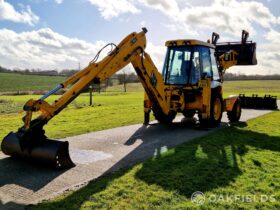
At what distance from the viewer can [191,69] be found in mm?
11844

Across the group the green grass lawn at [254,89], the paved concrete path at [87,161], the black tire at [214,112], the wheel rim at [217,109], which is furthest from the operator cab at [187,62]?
the green grass lawn at [254,89]

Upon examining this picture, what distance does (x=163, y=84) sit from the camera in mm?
11297

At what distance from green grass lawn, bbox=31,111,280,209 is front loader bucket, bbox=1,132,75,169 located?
1.07 metres

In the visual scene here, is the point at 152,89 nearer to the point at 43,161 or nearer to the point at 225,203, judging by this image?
the point at 43,161

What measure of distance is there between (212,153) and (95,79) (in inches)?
130

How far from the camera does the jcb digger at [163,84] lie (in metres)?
6.74

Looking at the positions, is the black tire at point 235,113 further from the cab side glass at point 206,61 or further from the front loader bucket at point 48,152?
the front loader bucket at point 48,152

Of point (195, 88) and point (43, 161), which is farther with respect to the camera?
point (195, 88)

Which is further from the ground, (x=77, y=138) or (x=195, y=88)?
(x=195, y=88)

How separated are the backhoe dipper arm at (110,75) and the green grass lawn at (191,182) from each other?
1896 mm

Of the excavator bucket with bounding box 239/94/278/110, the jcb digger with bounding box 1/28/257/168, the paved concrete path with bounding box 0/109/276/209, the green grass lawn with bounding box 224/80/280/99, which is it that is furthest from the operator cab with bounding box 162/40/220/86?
the green grass lawn with bounding box 224/80/280/99

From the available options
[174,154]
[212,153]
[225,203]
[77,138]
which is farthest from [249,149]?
[77,138]

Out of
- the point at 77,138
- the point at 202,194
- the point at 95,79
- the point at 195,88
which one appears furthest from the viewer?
the point at 195,88

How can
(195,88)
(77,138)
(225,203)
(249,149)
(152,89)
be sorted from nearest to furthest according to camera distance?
(225,203), (249,149), (77,138), (152,89), (195,88)
